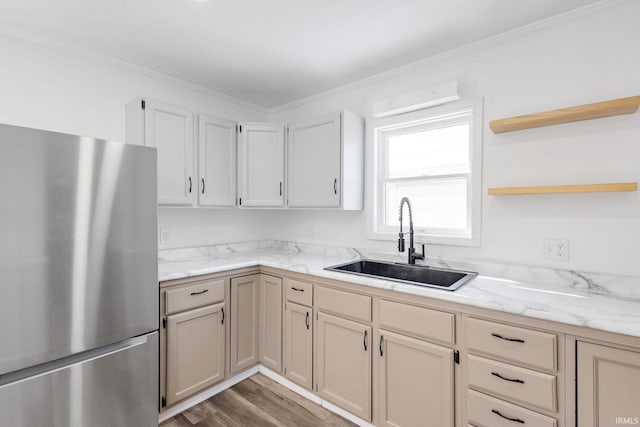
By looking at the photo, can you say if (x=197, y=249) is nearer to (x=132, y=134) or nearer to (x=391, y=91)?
(x=132, y=134)

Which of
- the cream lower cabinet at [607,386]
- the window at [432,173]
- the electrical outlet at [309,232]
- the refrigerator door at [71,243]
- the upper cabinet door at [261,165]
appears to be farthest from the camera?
the electrical outlet at [309,232]

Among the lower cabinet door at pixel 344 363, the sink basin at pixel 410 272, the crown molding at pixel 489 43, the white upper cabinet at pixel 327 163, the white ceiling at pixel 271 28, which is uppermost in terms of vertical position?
the white ceiling at pixel 271 28

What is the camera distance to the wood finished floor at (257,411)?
1.96m

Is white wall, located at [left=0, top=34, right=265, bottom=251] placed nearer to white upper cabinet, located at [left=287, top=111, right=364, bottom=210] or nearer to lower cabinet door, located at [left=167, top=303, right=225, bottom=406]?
lower cabinet door, located at [left=167, top=303, right=225, bottom=406]

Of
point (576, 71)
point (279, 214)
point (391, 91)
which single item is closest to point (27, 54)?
point (279, 214)

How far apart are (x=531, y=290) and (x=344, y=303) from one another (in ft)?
3.44

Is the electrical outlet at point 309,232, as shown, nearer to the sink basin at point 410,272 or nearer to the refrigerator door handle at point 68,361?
the sink basin at point 410,272

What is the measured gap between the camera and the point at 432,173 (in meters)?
2.37

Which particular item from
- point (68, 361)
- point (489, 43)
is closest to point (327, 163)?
point (489, 43)

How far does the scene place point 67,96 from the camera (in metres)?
2.08

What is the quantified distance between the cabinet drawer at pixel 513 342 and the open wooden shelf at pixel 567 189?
0.81 metres

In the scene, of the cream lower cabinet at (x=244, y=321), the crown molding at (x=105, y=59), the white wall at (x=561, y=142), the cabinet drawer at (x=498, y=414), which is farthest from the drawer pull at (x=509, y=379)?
the crown molding at (x=105, y=59)

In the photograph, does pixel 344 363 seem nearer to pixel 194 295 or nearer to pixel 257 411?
pixel 257 411

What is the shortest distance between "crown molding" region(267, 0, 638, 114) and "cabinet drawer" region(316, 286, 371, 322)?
1.74 meters
